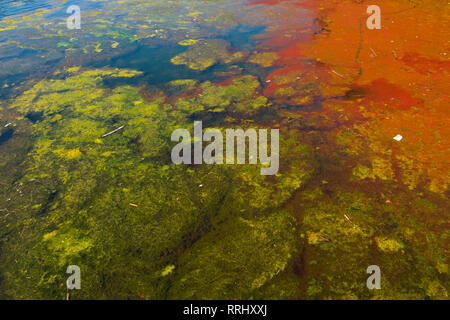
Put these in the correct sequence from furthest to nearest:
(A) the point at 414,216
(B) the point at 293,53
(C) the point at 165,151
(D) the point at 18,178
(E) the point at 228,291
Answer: (B) the point at 293,53, (C) the point at 165,151, (D) the point at 18,178, (A) the point at 414,216, (E) the point at 228,291

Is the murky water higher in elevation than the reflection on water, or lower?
lower

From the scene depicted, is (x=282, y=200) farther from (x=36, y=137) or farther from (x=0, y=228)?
(x=36, y=137)

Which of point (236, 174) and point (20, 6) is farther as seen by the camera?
point (20, 6)

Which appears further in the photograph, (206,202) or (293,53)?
(293,53)

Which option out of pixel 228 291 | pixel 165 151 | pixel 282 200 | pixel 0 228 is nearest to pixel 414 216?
pixel 282 200

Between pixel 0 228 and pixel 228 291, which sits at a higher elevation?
pixel 0 228

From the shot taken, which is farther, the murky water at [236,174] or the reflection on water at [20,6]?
the reflection on water at [20,6]

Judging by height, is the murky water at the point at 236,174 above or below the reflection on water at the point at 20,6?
below

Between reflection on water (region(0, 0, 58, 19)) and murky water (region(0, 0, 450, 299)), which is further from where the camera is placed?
reflection on water (region(0, 0, 58, 19))
